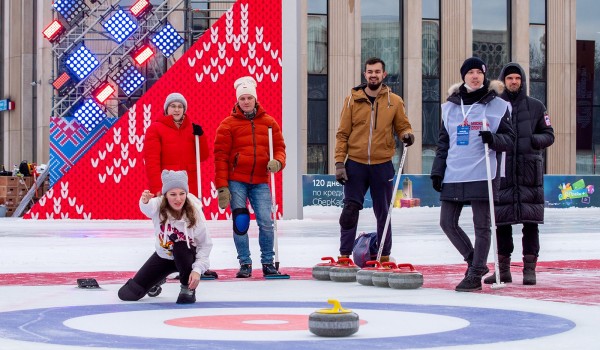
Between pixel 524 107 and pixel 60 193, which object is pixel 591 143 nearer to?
pixel 60 193

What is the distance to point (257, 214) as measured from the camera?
1036cm

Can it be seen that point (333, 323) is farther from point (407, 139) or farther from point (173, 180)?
point (407, 139)

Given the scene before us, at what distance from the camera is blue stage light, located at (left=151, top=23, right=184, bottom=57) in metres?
34.9

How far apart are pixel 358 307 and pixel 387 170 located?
2.70 meters

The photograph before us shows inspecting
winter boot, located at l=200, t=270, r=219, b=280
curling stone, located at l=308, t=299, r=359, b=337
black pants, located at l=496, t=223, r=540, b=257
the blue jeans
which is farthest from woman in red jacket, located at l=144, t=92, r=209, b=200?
curling stone, located at l=308, t=299, r=359, b=337

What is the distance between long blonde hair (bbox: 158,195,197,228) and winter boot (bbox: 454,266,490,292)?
221 centimetres

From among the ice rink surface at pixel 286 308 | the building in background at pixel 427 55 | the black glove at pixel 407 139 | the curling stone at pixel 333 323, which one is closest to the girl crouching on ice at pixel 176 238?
the ice rink surface at pixel 286 308

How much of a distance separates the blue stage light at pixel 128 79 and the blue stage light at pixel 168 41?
3.41ft

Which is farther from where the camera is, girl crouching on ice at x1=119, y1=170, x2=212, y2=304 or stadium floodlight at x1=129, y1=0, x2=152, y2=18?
stadium floodlight at x1=129, y1=0, x2=152, y2=18

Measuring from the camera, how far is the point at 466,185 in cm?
898

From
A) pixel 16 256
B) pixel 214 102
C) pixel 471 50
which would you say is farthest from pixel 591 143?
pixel 16 256

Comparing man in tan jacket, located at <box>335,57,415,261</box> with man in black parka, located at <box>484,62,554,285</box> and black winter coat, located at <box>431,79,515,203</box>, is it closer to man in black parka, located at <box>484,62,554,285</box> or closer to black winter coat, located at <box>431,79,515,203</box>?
black winter coat, located at <box>431,79,515,203</box>

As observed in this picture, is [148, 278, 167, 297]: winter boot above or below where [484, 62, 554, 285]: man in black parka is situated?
below

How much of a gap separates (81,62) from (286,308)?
28065 mm
